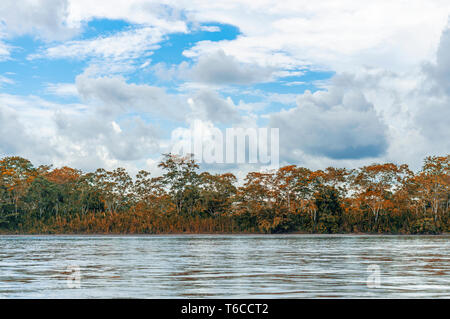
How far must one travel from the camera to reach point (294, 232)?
70000mm

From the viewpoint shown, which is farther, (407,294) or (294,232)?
(294,232)

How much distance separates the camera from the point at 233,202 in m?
70.7

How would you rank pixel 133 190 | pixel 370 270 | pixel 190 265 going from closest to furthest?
pixel 370 270 → pixel 190 265 → pixel 133 190

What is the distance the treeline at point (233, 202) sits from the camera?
222ft

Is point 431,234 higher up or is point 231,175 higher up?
point 231,175

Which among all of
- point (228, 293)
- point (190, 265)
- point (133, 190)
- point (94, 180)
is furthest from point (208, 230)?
point (228, 293)

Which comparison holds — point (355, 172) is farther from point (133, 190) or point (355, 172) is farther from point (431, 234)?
point (133, 190)

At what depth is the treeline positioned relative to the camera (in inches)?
2665

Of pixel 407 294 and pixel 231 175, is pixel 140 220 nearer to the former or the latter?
pixel 231 175

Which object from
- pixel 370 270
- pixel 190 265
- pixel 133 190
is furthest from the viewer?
pixel 133 190

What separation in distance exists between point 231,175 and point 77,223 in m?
20.6

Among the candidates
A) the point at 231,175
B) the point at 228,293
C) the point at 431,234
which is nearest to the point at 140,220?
the point at 231,175
